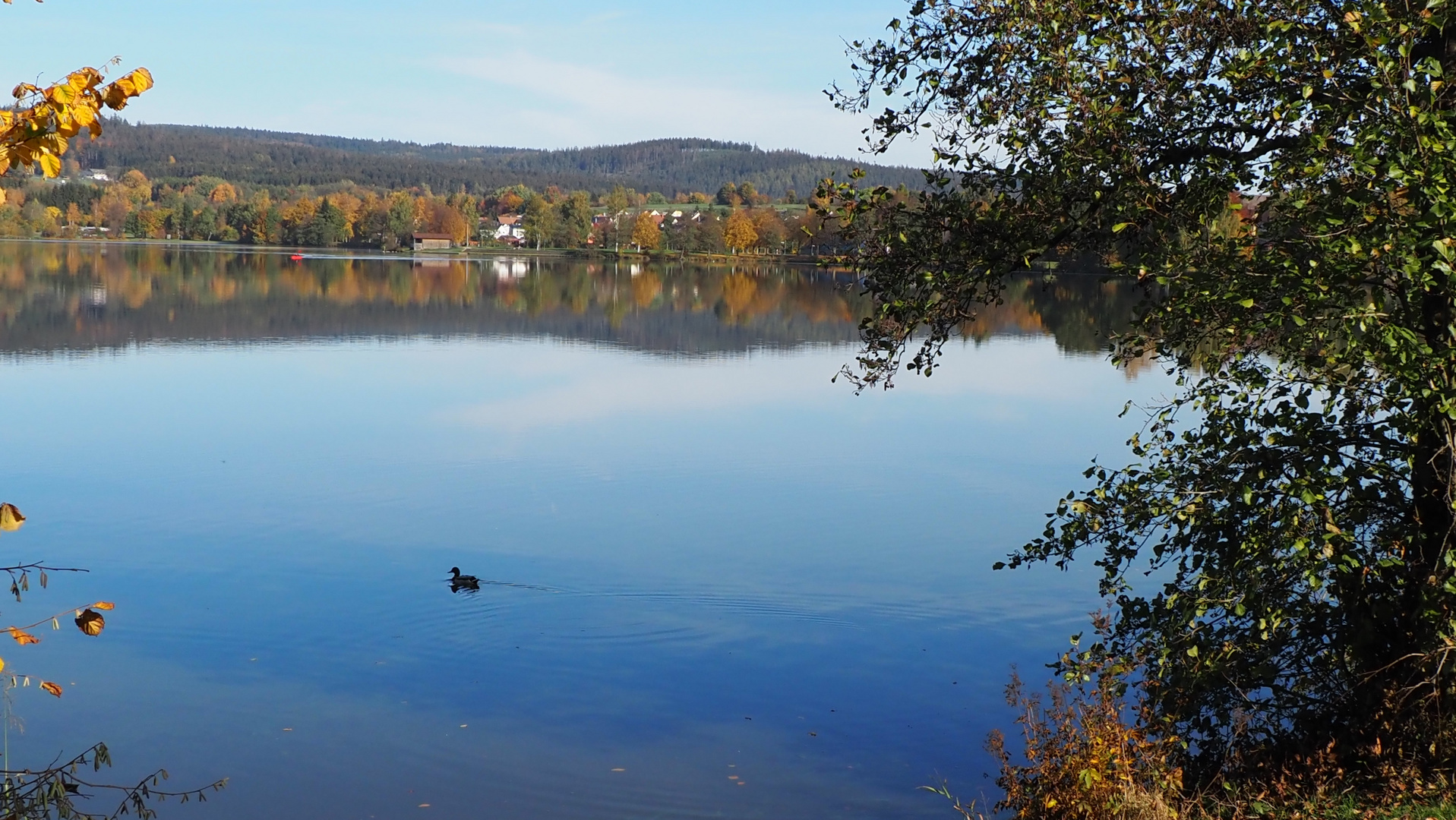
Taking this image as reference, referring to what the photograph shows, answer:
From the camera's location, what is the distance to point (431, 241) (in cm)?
14650

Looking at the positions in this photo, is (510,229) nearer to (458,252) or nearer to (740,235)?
(458,252)

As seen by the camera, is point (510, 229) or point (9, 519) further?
point (510, 229)

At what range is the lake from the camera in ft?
28.3

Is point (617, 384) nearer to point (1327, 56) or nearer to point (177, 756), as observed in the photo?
point (177, 756)

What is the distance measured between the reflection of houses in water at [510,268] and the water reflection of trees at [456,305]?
1.05m

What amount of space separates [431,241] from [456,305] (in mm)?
99888

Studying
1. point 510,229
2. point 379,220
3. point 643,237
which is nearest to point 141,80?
point 643,237

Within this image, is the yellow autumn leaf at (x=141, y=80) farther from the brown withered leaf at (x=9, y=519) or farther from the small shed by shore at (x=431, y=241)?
the small shed by shore at (x=431, y=241)

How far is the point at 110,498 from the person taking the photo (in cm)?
1548

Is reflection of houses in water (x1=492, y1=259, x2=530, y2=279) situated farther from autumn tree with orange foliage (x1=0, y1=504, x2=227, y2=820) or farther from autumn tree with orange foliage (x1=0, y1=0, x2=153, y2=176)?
autumn tree with orange foliage (x1=0, y1=0, x2=153, y2=176)

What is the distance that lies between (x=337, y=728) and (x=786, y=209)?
141m

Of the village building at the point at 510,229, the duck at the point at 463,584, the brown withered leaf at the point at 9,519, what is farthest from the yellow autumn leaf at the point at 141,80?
the village building at the point at 510,229

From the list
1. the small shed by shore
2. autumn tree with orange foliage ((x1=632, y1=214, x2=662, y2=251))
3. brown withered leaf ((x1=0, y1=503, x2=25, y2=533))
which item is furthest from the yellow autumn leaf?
the small shed by shore

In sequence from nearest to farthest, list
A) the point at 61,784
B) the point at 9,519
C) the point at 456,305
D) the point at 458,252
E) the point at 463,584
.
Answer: the point at 9,519 → the point at 61,784 → the point at 463,584 → the point at 456,305 → the point at 458,252
